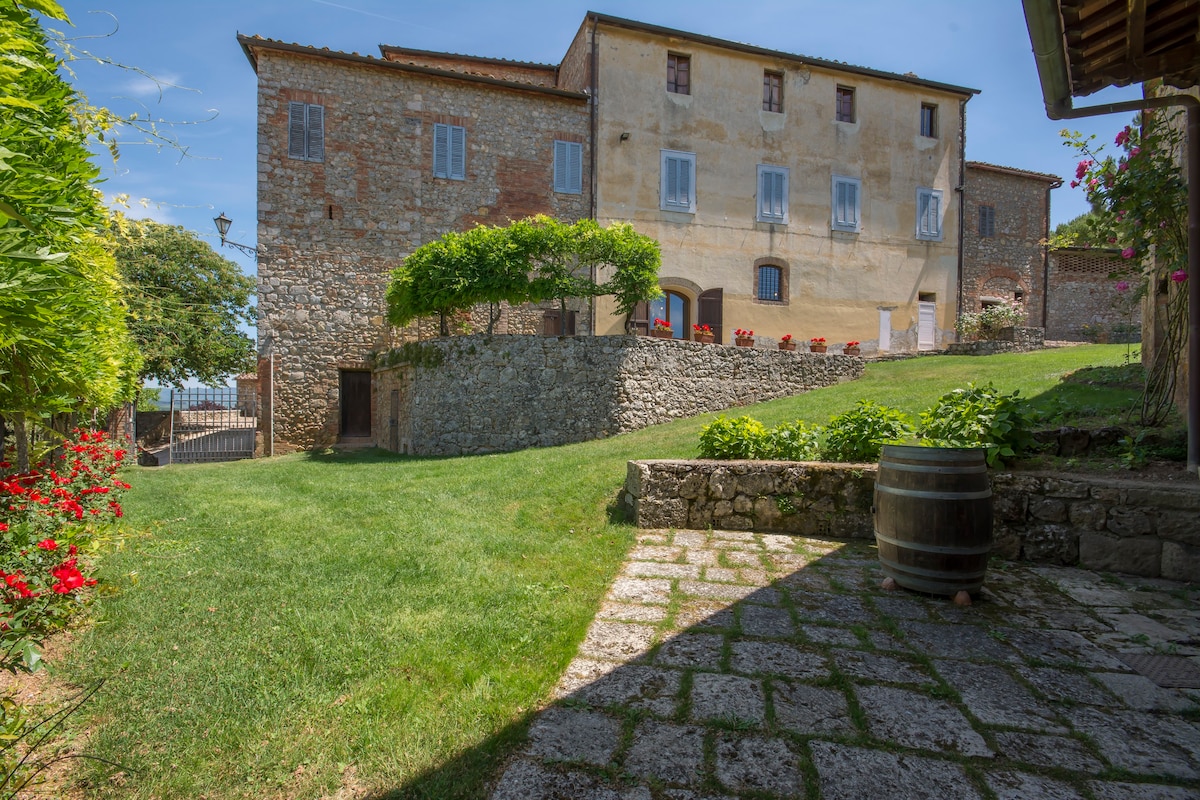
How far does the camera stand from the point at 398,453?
1341 cm

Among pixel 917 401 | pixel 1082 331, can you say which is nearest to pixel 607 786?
pixel 917 401

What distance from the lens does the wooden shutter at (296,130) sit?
14445mm

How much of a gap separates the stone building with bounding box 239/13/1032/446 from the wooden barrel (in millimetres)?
12472

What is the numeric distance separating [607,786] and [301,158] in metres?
16.3

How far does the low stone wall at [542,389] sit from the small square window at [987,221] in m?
13.2

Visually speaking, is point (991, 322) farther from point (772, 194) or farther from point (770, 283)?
point (772, 194)

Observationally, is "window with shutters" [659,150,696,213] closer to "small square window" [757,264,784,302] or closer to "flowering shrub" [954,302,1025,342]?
"small square window" [757,264,784,302]

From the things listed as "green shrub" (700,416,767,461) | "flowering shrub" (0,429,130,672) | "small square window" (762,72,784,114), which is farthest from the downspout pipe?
"small square window" (762,72,784,114)

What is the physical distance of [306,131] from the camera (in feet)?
47.9

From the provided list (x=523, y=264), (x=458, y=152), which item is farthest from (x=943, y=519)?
(x=458, y=152)

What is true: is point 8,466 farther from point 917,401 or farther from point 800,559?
point 917,401

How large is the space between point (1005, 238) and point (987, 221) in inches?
33.1

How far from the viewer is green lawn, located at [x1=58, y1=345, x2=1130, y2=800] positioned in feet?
6.56

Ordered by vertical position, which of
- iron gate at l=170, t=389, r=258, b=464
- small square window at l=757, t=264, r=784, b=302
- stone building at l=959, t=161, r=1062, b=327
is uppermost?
stone building at l=959, t=161, r=1062, b=327
